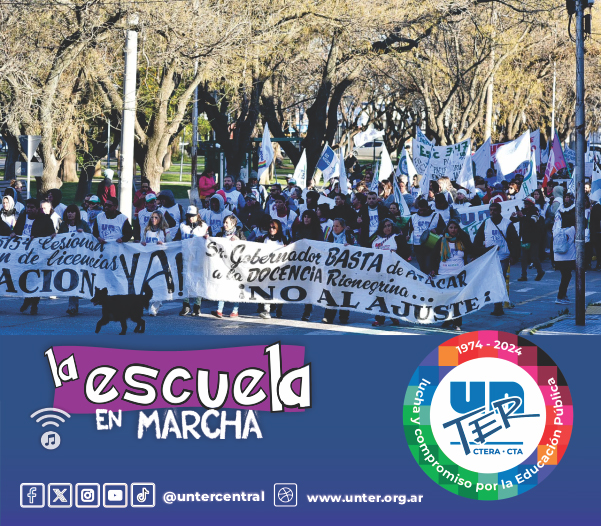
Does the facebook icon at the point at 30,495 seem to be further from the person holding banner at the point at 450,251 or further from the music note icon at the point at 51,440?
the person holding banner at the point at 450,251

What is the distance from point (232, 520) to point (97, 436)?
2.35 ft

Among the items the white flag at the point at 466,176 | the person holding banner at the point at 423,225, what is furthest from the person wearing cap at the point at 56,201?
the white flag at the point at 466,176

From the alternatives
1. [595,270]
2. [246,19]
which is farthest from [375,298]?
[246,19]

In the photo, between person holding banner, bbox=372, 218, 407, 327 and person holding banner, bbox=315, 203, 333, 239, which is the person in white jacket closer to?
person holding banner, bbox=372, 218, 407, 327

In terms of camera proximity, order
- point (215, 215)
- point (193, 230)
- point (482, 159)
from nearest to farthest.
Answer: point (193, 230)
point (215, 215)
point (482, 159)

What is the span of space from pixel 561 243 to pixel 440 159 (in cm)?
1006

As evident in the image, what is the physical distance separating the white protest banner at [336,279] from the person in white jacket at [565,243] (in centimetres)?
270

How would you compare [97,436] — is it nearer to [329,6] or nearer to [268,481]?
[268,481]

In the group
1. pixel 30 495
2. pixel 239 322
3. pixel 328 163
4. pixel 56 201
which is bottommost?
pixel 239 322

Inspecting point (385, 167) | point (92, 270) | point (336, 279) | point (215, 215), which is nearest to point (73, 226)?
point (92, 270)

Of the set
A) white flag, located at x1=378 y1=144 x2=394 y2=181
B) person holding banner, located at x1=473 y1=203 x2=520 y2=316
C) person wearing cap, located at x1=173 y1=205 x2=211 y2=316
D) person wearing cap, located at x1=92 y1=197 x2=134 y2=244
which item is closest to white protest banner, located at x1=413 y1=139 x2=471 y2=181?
white flag, located at x1=378 y1=144 x2=394 y2=181

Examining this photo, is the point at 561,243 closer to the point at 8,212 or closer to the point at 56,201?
the point at 56,201

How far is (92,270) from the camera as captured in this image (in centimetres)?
1283

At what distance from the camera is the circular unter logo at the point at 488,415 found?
4383mm
